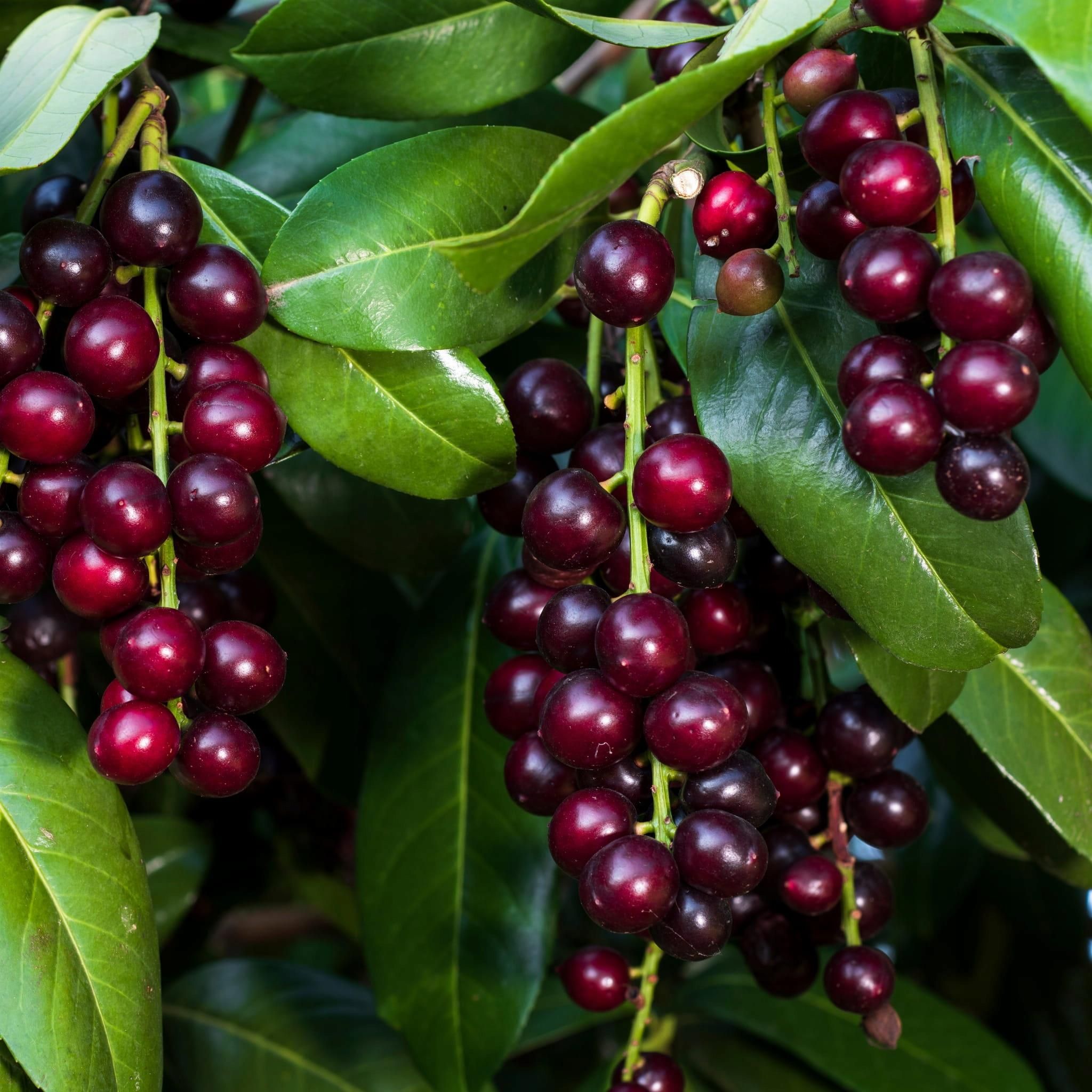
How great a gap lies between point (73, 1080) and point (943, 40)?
678 mm

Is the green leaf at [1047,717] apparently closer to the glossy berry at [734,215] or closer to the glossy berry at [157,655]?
the glossy berry at [734,215]

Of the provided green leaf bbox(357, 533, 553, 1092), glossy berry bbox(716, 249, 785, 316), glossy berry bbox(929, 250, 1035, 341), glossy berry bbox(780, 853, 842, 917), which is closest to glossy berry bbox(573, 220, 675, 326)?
glossy berry bbox(716, 249, 785, 316)

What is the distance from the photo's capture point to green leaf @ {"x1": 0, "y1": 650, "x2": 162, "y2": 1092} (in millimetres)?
562

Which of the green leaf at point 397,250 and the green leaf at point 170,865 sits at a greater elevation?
the green leaf at point 397,250

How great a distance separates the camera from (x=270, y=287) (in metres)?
0.62

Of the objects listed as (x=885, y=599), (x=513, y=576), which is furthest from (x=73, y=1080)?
(x=885, y=599)

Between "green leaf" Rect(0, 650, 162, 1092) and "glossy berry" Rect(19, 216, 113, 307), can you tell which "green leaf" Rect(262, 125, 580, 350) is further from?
"green leaf" Rect(0, 650, 162, 1092)

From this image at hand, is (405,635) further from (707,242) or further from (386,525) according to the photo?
(707,242)

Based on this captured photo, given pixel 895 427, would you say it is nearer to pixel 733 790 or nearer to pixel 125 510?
pixel 733 790

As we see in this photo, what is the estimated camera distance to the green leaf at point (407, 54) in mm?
731

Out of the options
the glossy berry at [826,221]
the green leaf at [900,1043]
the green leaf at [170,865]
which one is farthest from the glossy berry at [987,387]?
the green leaf at [170,865]

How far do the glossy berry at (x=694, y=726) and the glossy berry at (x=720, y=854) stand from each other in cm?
3

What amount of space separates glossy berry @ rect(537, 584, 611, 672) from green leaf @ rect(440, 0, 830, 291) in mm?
177

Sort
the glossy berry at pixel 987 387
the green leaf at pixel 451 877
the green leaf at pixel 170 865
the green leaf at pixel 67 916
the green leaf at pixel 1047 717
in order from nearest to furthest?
1. the glossy berry at pixel 987 387
2. the green leaf at pixel 67 916
3. the green leaf at pixel 1047 717
4. the green leaf at pixel 451 877
5. the green leaf at pixel 170 865
